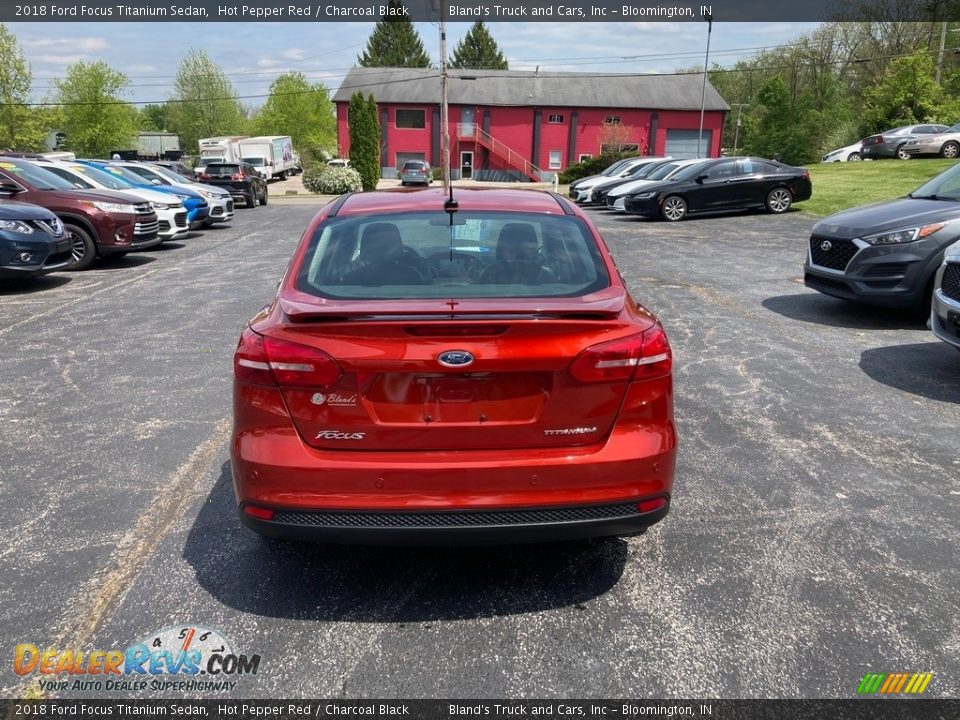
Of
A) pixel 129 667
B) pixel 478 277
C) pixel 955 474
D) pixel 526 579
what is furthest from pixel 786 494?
pixel 129 667

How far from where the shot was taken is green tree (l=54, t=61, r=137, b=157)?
199 feet

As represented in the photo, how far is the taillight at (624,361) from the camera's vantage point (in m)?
2.90

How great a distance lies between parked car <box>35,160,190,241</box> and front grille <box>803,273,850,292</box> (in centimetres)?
1178

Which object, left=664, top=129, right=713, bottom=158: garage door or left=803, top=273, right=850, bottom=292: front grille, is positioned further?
Result: left=664, top=129, right=713, bottom=158: garage door

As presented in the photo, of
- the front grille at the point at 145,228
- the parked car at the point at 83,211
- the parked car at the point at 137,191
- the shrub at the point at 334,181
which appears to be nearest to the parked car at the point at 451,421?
the parked car at the point at 83,211

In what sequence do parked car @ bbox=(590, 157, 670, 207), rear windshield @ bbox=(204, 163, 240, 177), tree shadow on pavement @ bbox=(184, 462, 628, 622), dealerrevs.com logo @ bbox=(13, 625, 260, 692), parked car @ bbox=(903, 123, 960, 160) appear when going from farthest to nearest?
parked car @ bbox=(903, 123, 960, 160)
rear windshield @ bbox=(204, 163, 240, 177)
parked car @ bbox=(590, 157, 670, 207)
tree shadow on pavement @ bbox=(184, 462, 628, 622)
dealerrevs.com logo @ bbox=(13, 625, 260, 692)

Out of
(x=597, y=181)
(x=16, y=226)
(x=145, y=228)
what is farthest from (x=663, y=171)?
(x=16, y=226)

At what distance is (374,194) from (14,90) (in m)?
52.4

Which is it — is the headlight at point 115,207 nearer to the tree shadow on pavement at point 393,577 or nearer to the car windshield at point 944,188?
the tree shadow on pavement at point 393,577

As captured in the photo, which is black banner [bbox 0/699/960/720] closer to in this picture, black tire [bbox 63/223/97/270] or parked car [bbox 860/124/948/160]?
black tire [bbox 63/223/97/270]

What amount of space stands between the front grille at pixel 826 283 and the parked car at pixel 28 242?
9.75m

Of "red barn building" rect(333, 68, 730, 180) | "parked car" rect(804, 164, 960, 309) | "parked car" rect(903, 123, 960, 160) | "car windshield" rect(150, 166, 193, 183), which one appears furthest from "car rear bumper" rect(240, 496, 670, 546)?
"red barn building" rect(333, 68, 730, 180)

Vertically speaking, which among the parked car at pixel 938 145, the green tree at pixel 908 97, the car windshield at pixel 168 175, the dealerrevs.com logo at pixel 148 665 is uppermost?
the green tree at pixel 908 97

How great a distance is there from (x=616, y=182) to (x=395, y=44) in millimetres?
69530
